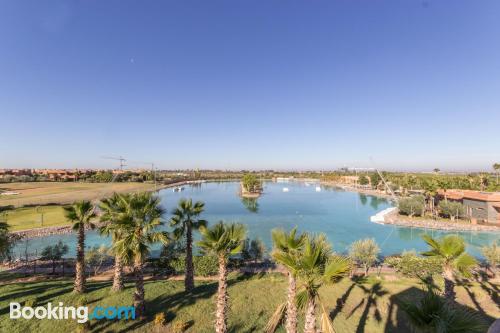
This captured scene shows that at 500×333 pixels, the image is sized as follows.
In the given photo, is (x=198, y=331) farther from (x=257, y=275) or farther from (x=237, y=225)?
(x=257, y=275)

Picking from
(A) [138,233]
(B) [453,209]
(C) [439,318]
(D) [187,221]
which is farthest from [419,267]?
(B) [453,209]

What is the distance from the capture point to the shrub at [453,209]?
48.0 meters

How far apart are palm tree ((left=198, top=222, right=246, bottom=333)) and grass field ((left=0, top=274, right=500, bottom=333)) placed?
75.8 inches

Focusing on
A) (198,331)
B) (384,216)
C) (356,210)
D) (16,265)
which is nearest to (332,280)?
(198,331)

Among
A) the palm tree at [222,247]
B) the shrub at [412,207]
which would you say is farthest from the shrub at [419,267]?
the shrub at [412,207]

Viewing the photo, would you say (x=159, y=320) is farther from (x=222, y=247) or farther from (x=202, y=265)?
(x=202, y=265)

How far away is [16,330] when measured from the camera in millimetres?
11719

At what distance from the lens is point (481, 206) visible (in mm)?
46594

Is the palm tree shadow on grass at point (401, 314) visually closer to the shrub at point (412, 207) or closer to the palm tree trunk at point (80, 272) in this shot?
the palm tree trunk at point (80, 272)

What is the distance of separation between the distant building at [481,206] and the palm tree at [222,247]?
53.9m

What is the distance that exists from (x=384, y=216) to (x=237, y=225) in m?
52.1

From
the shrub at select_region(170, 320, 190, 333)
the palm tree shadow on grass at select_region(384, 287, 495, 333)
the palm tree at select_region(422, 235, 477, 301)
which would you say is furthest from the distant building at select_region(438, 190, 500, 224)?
the shrub at select_region(170, 320, 190, 333)
